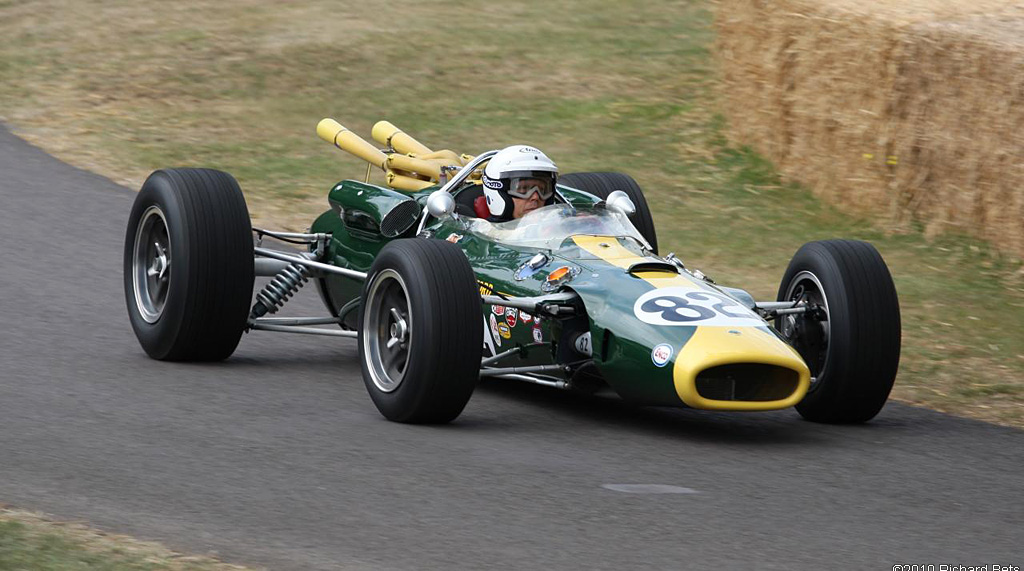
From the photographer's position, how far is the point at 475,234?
854cm

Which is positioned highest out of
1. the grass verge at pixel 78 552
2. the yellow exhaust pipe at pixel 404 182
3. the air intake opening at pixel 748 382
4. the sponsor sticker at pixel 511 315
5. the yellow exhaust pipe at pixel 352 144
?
the yellow exhaust pipe at pixel 352 144

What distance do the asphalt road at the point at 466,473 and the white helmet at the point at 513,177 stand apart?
102cm

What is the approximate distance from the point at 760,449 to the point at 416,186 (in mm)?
3671

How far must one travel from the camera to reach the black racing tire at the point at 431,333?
23.5ft

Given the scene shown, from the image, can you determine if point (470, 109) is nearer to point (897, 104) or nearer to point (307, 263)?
point (897, 104)

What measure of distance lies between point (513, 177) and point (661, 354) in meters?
1.84

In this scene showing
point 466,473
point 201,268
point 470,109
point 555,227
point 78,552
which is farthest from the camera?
point 470,109

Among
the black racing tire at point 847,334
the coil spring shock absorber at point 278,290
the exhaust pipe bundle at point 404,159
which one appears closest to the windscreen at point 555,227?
the black racing tire at point 847,334

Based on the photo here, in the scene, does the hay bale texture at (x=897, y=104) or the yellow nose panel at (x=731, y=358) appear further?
the hay bale texture at (x=897, y=104)

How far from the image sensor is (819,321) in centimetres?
801

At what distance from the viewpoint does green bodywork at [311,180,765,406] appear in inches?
285

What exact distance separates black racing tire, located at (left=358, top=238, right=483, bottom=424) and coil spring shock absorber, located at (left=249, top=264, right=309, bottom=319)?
1.59m

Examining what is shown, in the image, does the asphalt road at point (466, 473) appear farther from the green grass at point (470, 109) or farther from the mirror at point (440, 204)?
the green grass at point (470, 109)

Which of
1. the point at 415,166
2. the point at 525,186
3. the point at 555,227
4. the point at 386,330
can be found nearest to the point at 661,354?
the point at 555,227
